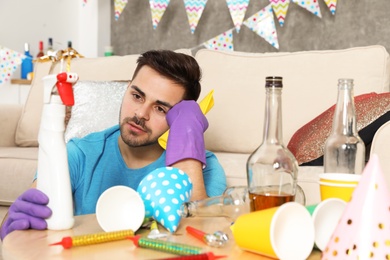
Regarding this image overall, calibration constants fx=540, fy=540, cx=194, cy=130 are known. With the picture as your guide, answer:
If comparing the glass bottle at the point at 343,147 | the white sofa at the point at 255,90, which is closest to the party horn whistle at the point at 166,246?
the glass bottle at the point at 343,147

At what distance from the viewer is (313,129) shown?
1.98m

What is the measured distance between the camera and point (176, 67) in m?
1.53

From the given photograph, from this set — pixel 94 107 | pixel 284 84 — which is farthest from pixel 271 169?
pixel 94 107

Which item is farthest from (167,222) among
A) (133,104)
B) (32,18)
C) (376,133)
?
(32,18)

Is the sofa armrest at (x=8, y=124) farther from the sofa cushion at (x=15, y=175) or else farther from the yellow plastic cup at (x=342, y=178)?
the yellow plastic cup at (x=342, y=178)

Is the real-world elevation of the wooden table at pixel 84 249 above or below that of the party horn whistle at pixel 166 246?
below

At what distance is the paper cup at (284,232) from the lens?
0.76 m

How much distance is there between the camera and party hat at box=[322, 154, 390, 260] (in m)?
0.66

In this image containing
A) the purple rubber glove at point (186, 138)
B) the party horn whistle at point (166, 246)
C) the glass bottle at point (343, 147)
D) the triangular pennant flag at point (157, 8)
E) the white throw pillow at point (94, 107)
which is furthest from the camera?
the triangular pennant flag at point (157, 8)

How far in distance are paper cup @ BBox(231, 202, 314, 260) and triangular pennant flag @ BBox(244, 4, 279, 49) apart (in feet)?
9.51

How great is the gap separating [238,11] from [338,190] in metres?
2.89

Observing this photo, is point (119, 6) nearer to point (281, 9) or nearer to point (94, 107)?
point (281, 9)

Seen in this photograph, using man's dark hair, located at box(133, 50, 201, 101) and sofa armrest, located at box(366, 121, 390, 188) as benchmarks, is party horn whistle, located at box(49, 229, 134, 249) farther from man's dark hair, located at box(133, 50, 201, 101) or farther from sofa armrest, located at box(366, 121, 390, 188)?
sofa armrest, located at box(366, 121, 390, 188)

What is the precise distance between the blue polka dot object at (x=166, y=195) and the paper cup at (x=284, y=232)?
0.68 ft
